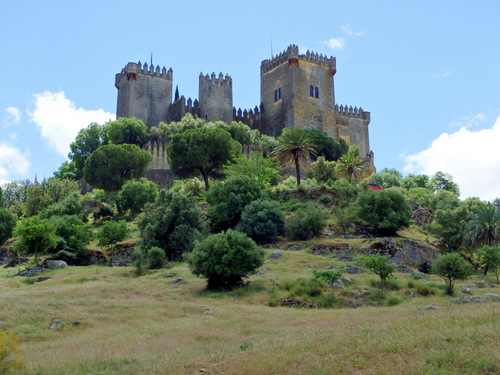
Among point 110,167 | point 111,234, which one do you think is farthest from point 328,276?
point 110,167

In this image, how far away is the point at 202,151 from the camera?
50438mm

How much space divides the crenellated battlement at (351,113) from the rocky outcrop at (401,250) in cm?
4740

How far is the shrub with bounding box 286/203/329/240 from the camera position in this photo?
122 feet

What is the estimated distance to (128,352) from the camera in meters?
14.0

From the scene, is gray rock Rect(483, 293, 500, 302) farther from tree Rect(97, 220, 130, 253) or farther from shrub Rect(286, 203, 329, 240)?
tree Rect(97, 220, 130, 253)

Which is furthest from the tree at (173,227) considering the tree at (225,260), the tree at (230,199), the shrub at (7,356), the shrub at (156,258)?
the shrub at (7,356)

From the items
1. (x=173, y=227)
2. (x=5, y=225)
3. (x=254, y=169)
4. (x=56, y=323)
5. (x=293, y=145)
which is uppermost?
(x=293, y=145)

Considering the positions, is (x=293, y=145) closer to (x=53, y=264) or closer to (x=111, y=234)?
(x=111, y=234)

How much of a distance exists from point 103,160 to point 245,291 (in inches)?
1235

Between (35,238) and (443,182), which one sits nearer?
(35,238)

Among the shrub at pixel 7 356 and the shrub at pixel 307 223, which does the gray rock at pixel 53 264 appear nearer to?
the shrub at pixel 307 223

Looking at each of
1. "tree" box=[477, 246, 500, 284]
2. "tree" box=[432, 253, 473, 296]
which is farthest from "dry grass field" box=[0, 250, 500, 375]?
"tree" box=[477, 246, 500, 284]

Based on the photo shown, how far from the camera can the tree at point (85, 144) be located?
6688 centimetres

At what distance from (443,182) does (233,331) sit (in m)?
60.0
